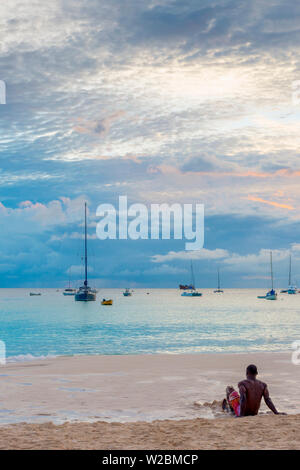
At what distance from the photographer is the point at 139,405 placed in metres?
15.6

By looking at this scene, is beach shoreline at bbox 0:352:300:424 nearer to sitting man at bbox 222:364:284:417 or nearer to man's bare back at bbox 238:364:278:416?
sitting man at bbox 222:364:284:417

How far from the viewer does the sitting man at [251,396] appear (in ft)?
40.7

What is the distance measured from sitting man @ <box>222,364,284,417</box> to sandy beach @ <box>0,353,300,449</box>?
0.46m

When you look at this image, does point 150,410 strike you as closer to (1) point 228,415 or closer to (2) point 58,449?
(1) point 228,415

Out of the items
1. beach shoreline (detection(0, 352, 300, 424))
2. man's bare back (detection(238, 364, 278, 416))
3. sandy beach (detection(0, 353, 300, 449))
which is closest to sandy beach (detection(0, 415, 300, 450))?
sandy beach (detection(0, 353, 300, 449))

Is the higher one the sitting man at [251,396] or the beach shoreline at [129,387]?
the sitting man at [251,396]

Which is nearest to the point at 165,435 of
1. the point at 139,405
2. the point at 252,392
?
the point at 252,392

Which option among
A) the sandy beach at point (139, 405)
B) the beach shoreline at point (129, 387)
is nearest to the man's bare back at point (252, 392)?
the sandy beach at point (139, 405)

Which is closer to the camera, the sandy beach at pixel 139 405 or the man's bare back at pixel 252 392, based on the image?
the sandy beach at pixel 139 405

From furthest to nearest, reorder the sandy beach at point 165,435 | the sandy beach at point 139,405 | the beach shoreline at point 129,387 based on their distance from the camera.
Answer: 1. the beach shoreline at point 129,387
2. the sandy beach at point 139,405
3. the sandy beach at point 165,435

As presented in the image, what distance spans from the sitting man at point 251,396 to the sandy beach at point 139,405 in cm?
46

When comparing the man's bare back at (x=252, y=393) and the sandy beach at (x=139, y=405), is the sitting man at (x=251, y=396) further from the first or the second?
the sandy beach at (x=139, y=405)

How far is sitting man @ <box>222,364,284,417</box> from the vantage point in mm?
12406
